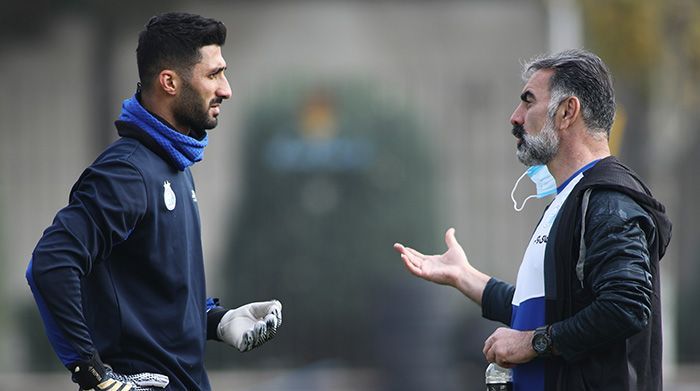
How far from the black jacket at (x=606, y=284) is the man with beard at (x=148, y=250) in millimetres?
982

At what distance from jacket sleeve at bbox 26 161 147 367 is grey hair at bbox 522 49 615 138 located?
1405 mm

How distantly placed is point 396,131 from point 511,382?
10348mm

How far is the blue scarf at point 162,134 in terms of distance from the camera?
4168 millimetres

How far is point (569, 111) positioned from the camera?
4.17 meters

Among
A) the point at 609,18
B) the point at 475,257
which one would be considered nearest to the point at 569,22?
the point at 609,18

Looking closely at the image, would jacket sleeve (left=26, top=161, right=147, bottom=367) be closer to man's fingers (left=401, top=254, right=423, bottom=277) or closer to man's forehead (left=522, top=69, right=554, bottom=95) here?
man's fingers (left=401, top=254, right=423, bottom=277)

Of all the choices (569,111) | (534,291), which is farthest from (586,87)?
(534,291)

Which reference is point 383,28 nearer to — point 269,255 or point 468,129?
point 468,129

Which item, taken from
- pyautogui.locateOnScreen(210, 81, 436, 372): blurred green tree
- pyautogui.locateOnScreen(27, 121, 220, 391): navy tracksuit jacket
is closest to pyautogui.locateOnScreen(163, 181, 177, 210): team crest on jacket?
pyautogui.locateOnScreen(27, 121, 220, 391): navy tracksuit jacket

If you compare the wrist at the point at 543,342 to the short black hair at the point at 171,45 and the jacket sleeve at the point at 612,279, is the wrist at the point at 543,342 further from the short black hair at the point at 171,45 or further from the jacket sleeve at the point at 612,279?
the short black hair at the point at 171,45

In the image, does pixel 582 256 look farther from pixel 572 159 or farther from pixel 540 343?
pixel 572 159

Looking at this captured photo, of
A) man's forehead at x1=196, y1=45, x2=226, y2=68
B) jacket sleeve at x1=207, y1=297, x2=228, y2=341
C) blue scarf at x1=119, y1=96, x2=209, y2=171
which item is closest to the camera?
blue scarf at x1=119, y1=96, x2=209, y2=171

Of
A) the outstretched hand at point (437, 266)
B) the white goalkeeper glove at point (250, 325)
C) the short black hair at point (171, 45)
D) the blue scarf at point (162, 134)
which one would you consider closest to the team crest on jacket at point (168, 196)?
the blue scarf at point (162, 134)

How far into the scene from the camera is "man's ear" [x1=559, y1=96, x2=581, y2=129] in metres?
4.15
